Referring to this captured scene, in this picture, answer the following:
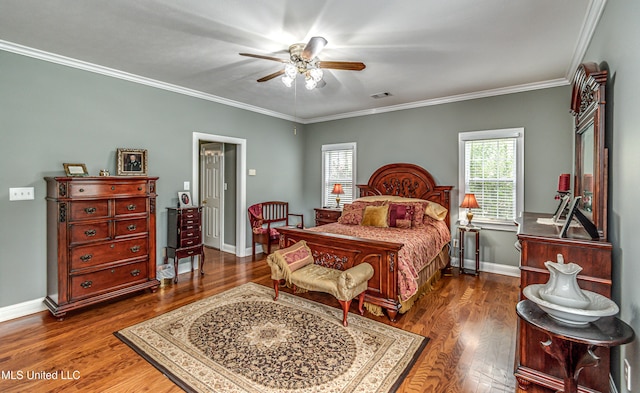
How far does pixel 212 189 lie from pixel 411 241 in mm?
4249

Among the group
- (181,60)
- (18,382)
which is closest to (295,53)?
(181,60)

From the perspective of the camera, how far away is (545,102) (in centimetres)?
411

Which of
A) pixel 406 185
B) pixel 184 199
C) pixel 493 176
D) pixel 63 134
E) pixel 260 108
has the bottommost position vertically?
pixel 184 199

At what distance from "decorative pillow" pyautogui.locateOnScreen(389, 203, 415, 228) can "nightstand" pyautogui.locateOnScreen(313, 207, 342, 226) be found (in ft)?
4.42

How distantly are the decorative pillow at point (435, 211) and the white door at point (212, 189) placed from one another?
380 centimetres

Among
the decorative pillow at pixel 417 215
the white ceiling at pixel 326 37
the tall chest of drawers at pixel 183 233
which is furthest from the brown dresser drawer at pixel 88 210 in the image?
the decorative pillow at pixel 417 215

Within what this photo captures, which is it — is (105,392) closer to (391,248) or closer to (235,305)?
(235,305)

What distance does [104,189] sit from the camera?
3277mm

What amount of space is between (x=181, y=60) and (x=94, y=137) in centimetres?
144

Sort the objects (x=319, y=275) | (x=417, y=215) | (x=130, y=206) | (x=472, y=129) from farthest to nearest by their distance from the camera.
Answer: (x=472, y=129) → (x=417, y=215) → (x=130, y=206) → (x=319, y=275)

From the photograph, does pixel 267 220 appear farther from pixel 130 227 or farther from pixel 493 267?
pixel 493 267

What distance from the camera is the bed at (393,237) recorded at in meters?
3.03

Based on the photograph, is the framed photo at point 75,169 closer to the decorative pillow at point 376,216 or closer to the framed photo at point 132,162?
the framed photo at point 132,162

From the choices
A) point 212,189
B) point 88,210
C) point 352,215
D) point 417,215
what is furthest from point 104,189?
point 417,215
